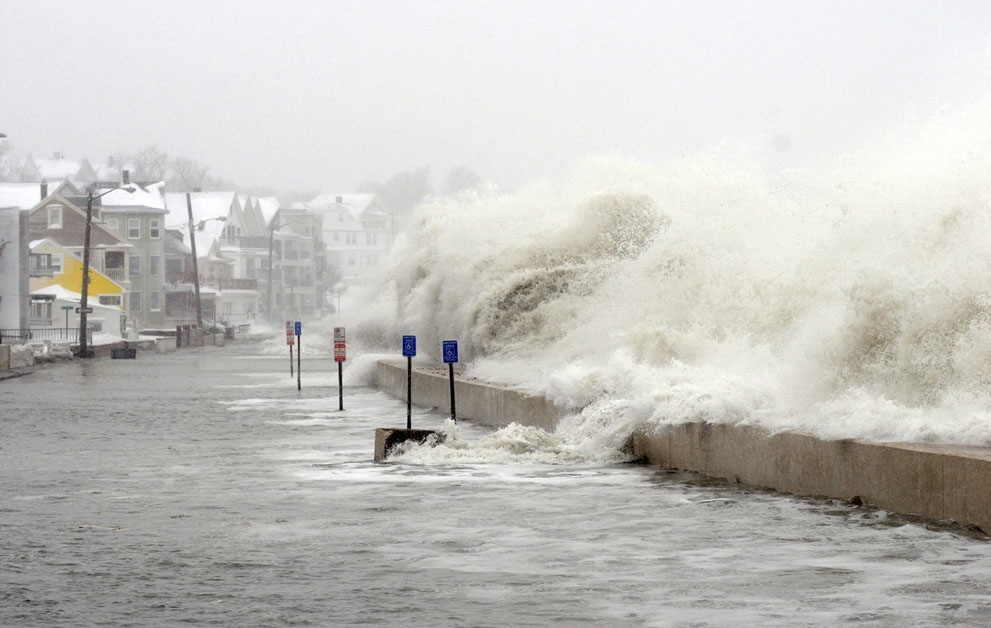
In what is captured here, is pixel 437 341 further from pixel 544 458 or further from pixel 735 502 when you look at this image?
pixel 735 502

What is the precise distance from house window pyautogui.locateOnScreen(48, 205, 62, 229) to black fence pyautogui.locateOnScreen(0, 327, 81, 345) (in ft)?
91.6

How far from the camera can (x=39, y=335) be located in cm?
7550

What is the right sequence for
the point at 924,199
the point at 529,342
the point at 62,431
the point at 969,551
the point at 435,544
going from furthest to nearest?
the point at 529,342 < the point at 62,431 < the point at 924,199 < the point at 435,544 < the point at 969,551

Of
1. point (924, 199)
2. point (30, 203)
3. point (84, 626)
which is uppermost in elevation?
point (30, 203)

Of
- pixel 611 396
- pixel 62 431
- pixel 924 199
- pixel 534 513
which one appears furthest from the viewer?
pixel 62 431

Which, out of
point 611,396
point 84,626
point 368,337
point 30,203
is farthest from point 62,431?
point 30,203

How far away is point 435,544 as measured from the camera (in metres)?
11.1

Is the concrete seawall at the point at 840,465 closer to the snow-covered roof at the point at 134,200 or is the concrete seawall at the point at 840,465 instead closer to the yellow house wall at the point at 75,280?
the yellow house wall at the point at 75,280

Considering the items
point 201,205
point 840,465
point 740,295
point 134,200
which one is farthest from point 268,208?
point 840,465

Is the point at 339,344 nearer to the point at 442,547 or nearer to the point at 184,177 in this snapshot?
the point at 442,547

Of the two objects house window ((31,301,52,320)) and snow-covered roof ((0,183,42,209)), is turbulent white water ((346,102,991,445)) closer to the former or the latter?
house window ((31,301,52,320))

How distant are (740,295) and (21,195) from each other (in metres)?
89.4

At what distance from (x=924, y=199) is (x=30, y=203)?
95.2 m

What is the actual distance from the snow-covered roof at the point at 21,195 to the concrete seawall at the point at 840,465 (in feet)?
308
